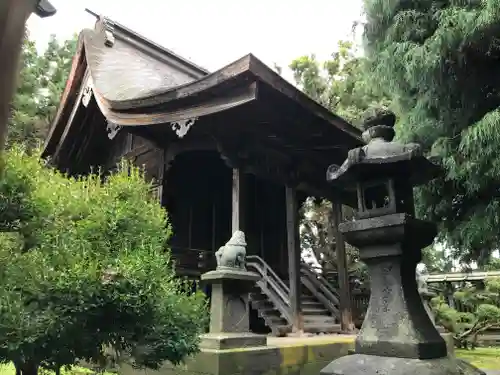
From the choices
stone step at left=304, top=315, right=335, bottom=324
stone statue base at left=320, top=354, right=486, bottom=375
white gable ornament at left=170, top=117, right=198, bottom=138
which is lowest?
stone statue base at left=320, top=354, right=486, bottom=375

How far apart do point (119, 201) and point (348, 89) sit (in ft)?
45.6

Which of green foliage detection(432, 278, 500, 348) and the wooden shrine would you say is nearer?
the wooden shrine

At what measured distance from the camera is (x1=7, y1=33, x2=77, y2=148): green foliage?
1472 cm

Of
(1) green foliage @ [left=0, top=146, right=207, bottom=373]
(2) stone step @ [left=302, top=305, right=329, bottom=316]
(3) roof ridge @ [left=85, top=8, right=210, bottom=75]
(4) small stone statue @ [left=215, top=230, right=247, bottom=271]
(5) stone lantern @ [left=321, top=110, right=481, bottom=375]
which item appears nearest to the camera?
(5) stone lantern @ [left=321, top=110, right=481, bottom=375]

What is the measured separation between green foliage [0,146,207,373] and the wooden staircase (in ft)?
12.8

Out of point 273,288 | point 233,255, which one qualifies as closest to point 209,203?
point 273,288

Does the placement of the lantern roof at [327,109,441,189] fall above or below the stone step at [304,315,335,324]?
above

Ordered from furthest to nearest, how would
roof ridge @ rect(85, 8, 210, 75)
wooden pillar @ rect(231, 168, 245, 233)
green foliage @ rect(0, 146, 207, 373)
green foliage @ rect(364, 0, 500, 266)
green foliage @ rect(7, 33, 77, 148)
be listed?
green foliage @ rect(7, 33, 77, 148)
roof ridge @ rect(85, 8, 210, 75)
wooden pillar @ rect(231, 168, 245, 233)
green foliage @ rect(364, 0, 500, 266)
green foliage @ rect(0, 146, 207, 373)

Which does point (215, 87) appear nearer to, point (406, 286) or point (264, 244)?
point (406, 286)

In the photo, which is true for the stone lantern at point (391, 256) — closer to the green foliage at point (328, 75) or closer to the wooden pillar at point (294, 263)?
the wooden pillar at point (294, 263)

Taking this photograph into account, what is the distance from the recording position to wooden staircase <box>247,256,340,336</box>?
27.7 ft

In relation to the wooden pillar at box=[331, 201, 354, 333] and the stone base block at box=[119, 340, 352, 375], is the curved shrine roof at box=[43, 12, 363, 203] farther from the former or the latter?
the stone base block at box=[119, 340, 352, 375]

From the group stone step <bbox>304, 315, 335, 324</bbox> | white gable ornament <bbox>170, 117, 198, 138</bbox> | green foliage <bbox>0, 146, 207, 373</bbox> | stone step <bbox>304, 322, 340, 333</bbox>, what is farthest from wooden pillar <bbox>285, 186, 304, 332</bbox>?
green foliage <bbox>0, 146, 207, 373</bbox>

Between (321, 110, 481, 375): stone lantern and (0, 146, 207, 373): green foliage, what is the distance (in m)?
1.68
